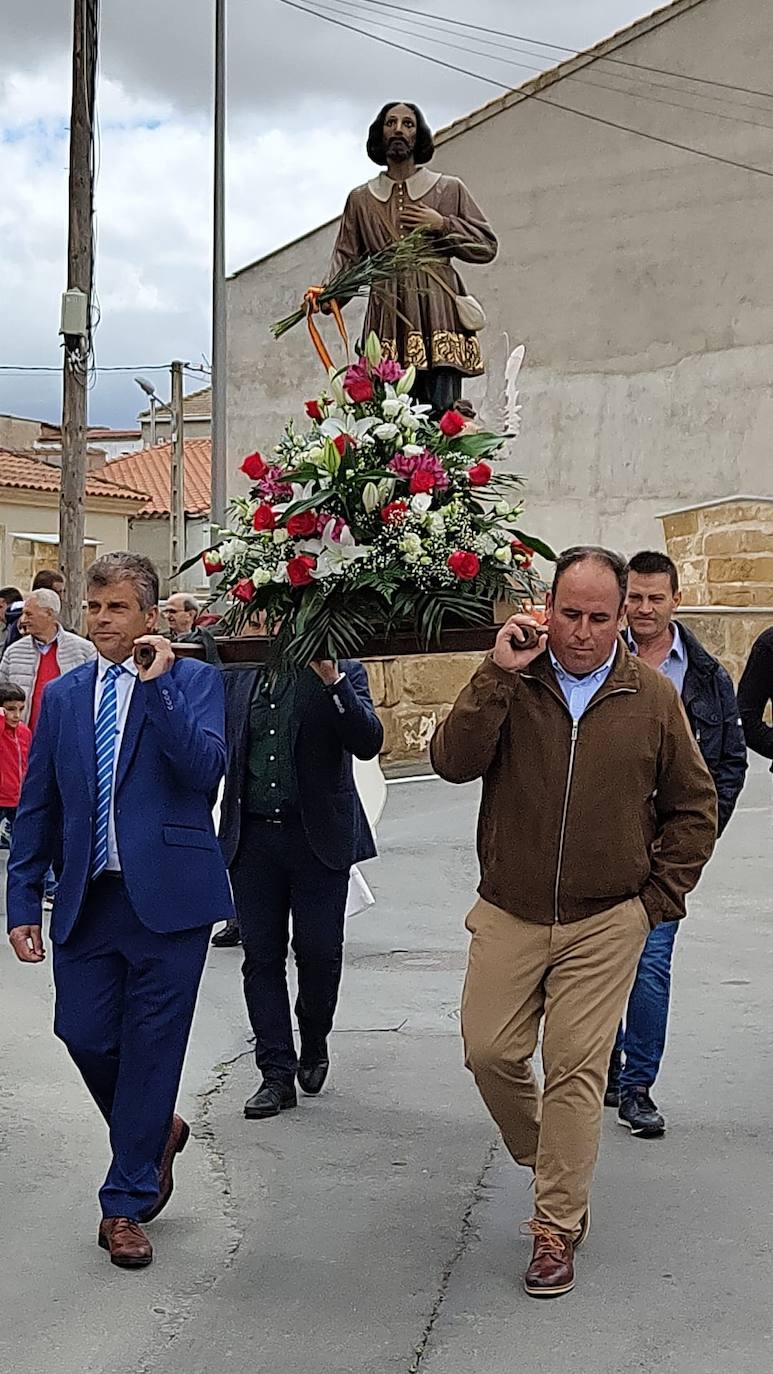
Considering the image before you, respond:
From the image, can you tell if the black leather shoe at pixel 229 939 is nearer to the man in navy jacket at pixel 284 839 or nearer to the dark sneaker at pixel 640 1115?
the man in navy jacket at pixel 284 839

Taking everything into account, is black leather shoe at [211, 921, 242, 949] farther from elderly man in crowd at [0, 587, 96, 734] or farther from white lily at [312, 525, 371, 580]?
white lily at [312, 525, 371, 580]

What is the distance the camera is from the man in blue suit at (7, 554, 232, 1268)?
185 inches

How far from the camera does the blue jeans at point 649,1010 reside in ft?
19.1

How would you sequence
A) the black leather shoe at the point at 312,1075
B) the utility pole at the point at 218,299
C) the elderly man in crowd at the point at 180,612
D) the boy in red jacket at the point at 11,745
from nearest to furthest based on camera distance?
1. the black leather shoe at the point at 312,1075
2. the elderly man in crowd at the point at 180,612
3. the boy in red jacket at the point at 11,745
4. the utility pole at the point at 218,299

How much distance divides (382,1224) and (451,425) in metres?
2.36

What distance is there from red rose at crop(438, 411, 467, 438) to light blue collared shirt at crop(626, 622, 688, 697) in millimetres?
1245

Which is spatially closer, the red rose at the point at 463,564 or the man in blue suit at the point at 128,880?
the red rose at the point at 463,564

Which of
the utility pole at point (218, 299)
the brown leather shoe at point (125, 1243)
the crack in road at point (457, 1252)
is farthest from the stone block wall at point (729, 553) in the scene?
the brown leather shoe at point (125, 1243)

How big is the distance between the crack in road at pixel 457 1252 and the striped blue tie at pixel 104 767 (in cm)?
145

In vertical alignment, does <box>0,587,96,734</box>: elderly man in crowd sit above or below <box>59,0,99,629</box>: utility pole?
below

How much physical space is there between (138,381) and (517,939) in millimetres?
33123

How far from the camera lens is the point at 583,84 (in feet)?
79.7

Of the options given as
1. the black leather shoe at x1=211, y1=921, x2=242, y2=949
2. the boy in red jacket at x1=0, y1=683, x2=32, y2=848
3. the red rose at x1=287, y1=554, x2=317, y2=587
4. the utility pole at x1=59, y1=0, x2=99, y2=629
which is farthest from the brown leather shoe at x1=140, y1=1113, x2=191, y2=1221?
the utility pole at x1=59, y1=0, x2=99, y2=629

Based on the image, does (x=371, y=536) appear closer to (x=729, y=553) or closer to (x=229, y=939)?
(x=229, y=939)
